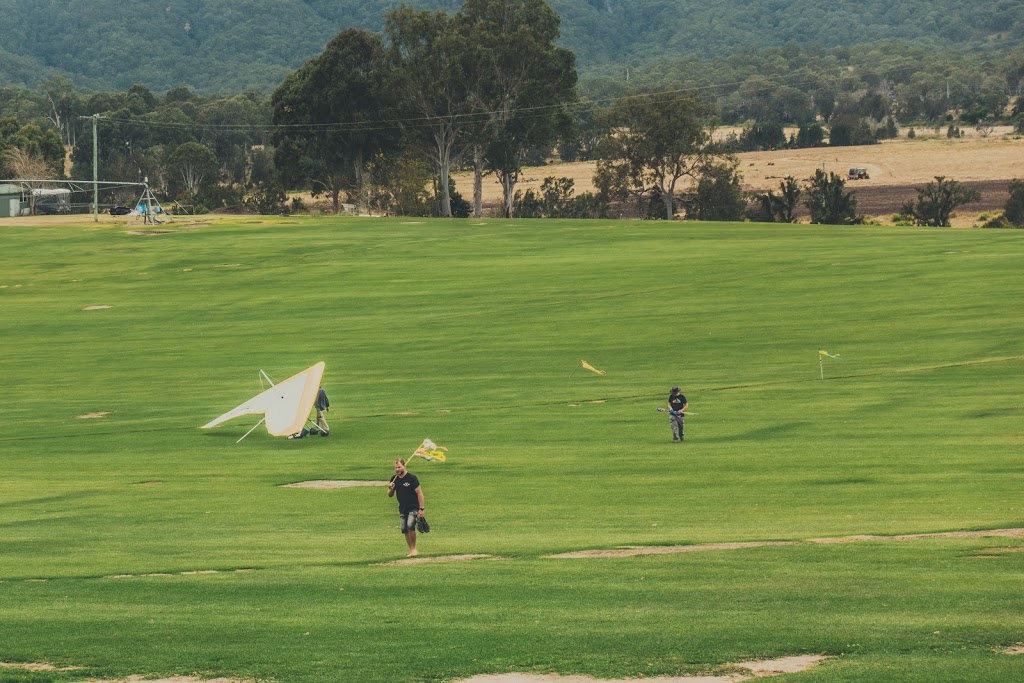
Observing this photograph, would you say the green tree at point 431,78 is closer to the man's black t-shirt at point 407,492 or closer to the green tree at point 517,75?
the green tree at point 517,75

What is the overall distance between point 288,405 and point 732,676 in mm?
25712

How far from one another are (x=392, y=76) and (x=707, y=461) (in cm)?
A: 10654

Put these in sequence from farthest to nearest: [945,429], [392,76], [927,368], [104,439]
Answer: [392,76] < [927,368] < [104,439] < [945,429]

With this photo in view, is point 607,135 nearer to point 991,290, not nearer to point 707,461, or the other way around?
point 991,290

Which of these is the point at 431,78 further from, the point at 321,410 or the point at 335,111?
the point at 321,410

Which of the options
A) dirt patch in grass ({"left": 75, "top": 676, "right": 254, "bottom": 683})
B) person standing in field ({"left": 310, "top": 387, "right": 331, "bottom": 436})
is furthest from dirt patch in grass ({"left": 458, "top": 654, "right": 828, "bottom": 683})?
person standing in field ({"left": 310, "top": 387, "right": 331, "bottom": 436})

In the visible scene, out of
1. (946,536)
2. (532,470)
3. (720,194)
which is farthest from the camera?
(720,194)

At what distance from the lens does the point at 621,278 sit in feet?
261

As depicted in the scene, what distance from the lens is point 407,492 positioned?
2558 centimetres

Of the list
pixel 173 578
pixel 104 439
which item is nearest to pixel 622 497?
pixel 173 578

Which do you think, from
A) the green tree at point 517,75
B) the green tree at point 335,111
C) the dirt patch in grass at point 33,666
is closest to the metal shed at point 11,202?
the green tree at point 335,111

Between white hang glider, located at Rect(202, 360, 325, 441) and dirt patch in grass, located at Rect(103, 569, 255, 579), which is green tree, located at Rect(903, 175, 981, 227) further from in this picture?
dirt patch in grass, located at Rect(103, 569, 255, 579)

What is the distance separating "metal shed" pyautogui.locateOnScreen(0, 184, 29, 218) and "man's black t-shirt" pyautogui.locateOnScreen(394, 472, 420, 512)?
136m

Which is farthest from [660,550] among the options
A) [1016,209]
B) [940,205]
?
[940,205]
